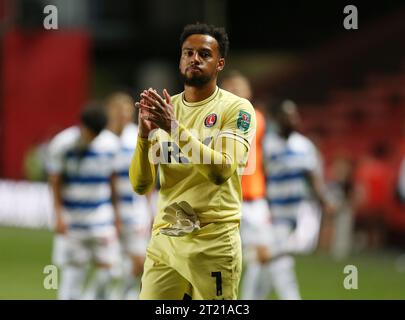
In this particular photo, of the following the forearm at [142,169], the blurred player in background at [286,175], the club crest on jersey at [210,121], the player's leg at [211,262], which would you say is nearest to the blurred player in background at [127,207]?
the blurred player in background at [286,175]

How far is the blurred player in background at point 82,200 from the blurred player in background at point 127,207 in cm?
57

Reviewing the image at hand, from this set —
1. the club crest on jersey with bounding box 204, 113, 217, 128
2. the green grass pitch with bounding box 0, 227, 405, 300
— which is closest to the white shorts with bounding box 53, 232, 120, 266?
the green grass pitch with bounding box 0, 227, 405, 300

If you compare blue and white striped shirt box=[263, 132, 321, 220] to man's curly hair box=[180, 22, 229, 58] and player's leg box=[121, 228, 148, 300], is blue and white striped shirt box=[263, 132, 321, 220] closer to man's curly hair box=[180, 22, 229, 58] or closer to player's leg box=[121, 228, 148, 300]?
player's leg box=[121, 228, 148, 300]

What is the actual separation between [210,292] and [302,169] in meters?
5.03

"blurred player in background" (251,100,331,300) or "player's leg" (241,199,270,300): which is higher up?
"blurred player in background" (251,100,331,300)

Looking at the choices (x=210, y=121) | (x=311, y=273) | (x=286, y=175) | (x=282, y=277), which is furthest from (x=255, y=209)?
(x=311, y=273)

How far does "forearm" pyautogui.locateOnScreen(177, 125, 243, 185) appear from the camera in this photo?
560cm

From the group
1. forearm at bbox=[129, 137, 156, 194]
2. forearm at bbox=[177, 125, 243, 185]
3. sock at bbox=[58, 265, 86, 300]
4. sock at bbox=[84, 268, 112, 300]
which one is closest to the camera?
forearm at bbox=[177, 125, 243, 185]

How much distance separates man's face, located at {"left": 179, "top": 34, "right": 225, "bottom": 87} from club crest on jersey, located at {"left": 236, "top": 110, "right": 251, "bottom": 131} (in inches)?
10.1

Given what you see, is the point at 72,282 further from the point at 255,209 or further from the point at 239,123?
the point at 239,123

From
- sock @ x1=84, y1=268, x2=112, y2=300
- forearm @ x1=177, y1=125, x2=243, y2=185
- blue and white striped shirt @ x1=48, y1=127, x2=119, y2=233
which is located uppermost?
blue and white striped shirt @ x1=48, y1=127, x2=119, y2=233

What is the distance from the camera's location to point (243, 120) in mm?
5887

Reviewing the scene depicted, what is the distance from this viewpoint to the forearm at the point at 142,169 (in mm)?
5945

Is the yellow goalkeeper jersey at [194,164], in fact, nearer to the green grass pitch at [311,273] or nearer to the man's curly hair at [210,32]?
the man's curly hair at [210,32]
